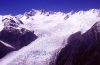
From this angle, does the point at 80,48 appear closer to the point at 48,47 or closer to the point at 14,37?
the point at 48,47

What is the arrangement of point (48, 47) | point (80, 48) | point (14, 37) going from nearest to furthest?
point (80, 48)
point (48, 47)
point (14, 37)

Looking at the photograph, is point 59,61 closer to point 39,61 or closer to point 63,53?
point 63,53

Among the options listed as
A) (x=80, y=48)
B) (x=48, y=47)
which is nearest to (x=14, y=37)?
(x=48, y=47)

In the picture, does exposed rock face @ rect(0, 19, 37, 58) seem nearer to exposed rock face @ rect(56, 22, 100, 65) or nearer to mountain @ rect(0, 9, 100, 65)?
mountain @ rect(0, 9, 100, 65)

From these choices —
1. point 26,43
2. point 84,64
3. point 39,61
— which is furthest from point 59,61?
point 26,43

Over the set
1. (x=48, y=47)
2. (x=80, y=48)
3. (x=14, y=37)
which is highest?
(x=14, y=37)

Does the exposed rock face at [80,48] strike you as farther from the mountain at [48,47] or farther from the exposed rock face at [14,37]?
the exposed rock face at [14,37]

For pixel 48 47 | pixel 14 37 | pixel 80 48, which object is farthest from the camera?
pixel 14 37

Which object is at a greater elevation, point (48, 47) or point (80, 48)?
point (48, 47)

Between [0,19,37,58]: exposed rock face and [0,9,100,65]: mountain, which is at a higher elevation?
[0,19,37,58]: exposed rock face

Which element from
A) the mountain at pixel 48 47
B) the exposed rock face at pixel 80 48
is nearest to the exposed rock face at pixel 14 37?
the mountain at pixel 48 47

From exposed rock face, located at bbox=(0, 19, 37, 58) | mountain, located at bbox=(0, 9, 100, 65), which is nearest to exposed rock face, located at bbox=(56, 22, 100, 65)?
mountain, located at bbox=(0, 9, 100, 65)
